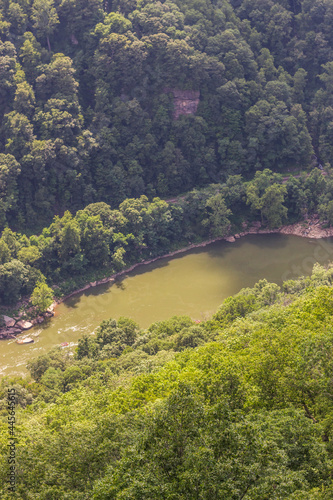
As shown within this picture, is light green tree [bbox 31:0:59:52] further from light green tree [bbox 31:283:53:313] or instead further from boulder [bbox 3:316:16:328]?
boulder [bbox 3:316:16:328]

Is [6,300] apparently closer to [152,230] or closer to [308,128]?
[152,230]

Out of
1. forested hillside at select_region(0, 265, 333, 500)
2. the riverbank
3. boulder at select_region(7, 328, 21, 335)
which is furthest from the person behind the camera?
the riverbank

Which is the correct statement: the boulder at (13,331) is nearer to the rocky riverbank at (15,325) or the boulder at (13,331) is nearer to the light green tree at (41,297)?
the rocky riverbank at (15,325)

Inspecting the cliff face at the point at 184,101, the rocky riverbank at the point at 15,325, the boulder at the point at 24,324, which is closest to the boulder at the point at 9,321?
the rocky riverbank at the point at 15,325

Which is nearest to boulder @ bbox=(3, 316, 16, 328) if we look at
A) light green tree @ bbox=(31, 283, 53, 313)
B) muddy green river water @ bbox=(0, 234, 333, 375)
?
muddy green river water @ bbox=(0, 234, 333, 375)

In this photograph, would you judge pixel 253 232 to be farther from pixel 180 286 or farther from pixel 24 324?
pixel 24 324
